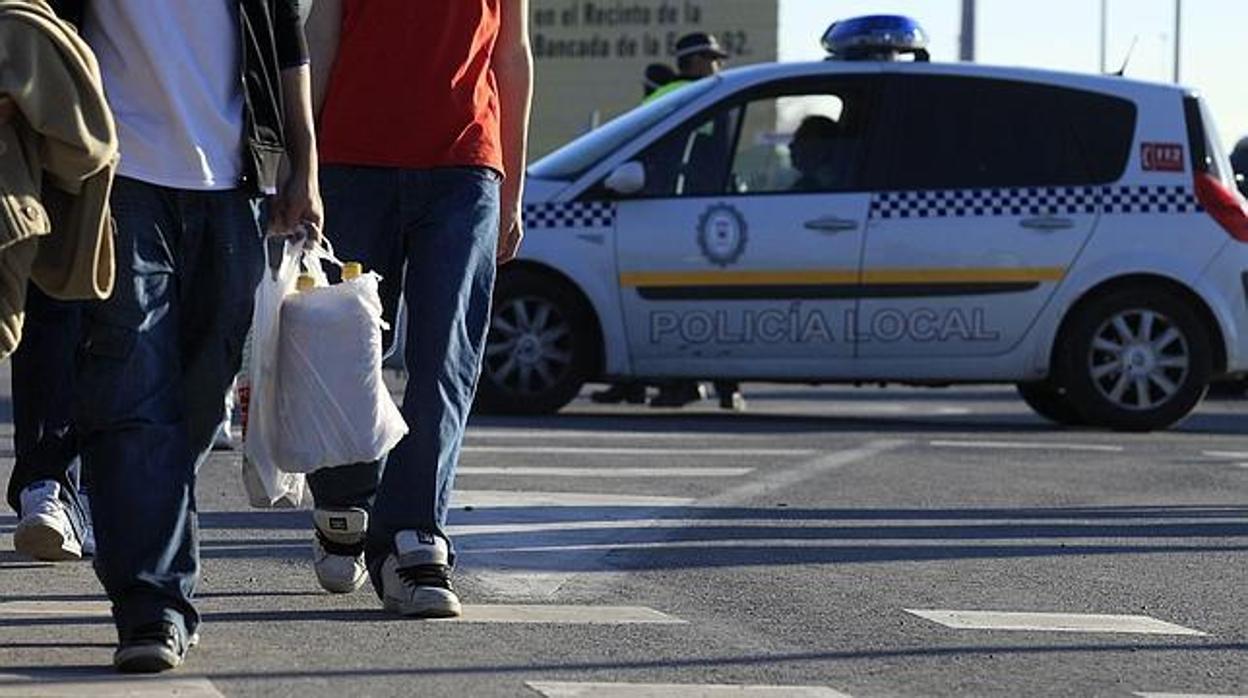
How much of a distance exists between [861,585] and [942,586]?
21 centimetres

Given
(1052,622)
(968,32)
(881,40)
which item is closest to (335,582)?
(1052,622)

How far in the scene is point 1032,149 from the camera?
552 inches

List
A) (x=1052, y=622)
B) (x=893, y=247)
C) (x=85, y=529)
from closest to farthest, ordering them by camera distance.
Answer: (x=1052, y=622) → (x=85, y=529) → (x=893, y=247)

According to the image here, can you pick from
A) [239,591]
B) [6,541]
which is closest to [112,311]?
[239,591]

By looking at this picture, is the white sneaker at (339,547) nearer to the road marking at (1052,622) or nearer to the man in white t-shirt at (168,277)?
the man in white t-shirt at (168,277)

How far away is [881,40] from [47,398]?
7961mm

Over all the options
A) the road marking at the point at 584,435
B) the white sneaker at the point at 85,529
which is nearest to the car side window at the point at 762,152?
the road marking at the point at 584,435

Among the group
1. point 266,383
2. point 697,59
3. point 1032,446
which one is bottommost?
point 1032,446

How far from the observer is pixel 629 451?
11.6 m

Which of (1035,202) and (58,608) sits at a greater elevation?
(58,608)

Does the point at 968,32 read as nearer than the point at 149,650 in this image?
No

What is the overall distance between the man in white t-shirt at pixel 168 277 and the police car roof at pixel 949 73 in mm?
8490

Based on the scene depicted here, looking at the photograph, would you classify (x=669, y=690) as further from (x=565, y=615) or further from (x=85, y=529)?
(x=85, y=529)

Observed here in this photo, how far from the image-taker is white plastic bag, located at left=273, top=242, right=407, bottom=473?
598 cm
